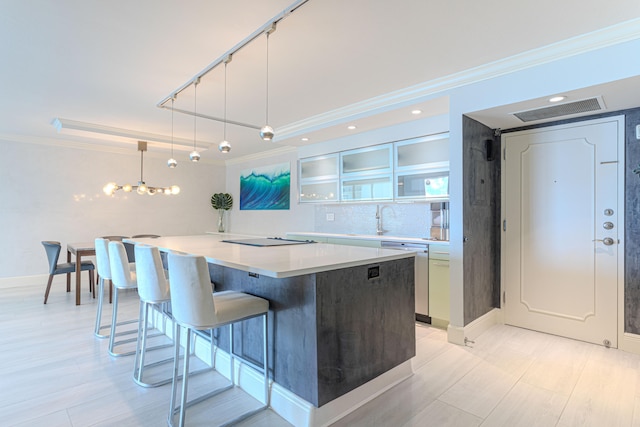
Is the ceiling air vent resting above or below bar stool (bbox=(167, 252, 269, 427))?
above

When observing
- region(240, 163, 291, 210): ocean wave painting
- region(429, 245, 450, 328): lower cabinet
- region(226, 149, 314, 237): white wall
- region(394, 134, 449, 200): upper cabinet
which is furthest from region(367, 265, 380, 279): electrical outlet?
region(240, 163, 291, 210): ocean wave painting

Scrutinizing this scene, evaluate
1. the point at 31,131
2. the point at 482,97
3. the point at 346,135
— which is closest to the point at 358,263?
the point at 482,97

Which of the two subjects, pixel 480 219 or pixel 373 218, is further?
pixel 373 218

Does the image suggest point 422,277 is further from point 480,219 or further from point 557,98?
point 557,98

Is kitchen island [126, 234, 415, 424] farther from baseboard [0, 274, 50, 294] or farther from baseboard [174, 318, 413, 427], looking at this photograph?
baseboard [0, 274, 50, 294]

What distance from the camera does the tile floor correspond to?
1913 millimetres

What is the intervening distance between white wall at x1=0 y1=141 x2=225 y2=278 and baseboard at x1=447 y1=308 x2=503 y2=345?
584 cm

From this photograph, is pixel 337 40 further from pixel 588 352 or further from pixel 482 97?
pixel 588 352

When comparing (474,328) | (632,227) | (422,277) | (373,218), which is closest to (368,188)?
(373,218)

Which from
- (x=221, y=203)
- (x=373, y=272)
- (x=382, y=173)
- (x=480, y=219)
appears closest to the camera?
(x=373, y=272)

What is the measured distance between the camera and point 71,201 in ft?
18.8

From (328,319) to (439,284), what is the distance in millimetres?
1895

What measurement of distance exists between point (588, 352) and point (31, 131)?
24.6 feet

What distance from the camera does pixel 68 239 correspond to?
18.7 feet
